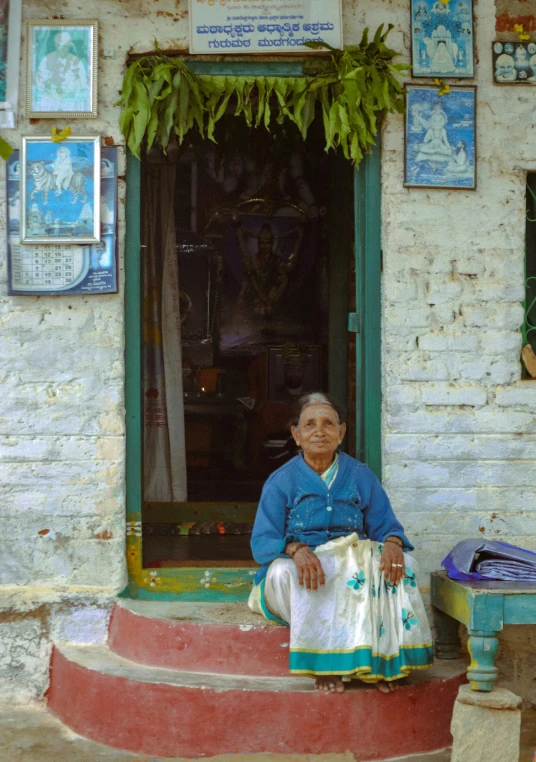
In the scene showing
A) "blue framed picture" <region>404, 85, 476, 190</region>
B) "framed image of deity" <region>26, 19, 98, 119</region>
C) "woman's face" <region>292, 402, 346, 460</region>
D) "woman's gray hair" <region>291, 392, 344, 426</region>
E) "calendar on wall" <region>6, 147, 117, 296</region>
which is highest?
"framed image of deity" <region>26, 19, 98, 119</region>

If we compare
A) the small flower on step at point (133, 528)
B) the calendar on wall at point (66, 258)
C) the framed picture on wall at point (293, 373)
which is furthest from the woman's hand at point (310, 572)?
the framed picture on wall at point (293, 373)

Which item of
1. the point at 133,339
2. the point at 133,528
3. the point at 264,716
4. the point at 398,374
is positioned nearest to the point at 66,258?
the point at 133,339

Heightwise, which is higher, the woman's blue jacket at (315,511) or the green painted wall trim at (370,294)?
the green painted wall trim at (370,294)

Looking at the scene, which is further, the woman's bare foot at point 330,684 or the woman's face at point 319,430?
the woman's face at point 319,430

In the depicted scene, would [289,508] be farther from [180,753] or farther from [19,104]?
[19,104]

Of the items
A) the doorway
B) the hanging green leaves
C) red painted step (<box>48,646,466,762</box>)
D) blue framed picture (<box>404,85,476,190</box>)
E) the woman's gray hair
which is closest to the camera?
red painted step (<box>48,646,466,762</box>)

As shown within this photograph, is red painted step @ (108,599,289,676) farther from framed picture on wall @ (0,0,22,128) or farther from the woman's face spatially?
framed picture on wall @ (0,0,22,128)

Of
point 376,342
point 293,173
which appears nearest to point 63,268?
Result: point 376,342

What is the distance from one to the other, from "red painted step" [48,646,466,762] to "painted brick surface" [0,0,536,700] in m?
0.63

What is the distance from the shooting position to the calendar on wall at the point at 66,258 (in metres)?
4.36

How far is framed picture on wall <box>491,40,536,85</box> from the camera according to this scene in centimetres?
443

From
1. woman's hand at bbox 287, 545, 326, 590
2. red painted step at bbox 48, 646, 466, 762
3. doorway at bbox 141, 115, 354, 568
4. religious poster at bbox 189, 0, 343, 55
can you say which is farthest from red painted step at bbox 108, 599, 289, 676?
doorway at bbox 141, 115, 354, 568

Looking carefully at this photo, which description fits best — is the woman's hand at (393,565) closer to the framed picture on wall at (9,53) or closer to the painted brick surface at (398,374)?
the painted brick surface at (398,374)

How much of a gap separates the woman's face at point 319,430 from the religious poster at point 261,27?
180 cm
